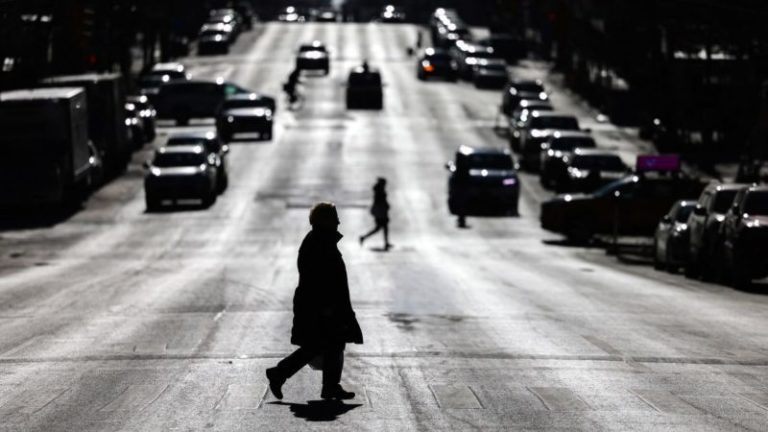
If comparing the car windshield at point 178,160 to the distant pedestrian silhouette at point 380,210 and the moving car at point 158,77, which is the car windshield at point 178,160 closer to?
the distant pedestrian silhouette at point 380,210

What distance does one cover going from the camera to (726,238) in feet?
92.4

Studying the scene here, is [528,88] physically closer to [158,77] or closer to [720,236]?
[158,77]

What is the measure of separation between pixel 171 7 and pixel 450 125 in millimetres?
38298

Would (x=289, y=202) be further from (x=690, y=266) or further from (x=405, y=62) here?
(x=405, y=62)

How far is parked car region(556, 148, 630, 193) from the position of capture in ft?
160

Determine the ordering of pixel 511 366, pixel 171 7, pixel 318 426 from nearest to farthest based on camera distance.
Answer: pixel 318 426, pixel 511 366, pixel 171 7

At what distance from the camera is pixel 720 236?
2877 centimetres

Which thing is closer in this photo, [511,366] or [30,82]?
[511,366]

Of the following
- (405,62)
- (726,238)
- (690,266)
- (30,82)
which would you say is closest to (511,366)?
(726,238)

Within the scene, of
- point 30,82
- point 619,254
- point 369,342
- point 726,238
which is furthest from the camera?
point 30,82

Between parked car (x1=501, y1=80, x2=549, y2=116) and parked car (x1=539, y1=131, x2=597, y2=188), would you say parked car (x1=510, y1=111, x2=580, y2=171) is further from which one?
parked car (x1=501, y1=80, x2=549, y2=116)

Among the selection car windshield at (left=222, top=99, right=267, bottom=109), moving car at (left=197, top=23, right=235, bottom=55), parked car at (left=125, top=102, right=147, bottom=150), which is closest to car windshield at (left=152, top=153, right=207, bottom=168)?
parked car at (left=125, top=102, right=147, bottom=150)

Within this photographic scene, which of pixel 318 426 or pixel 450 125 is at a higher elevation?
pixel 318 426

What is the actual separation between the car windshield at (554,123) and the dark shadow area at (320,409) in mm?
49397
